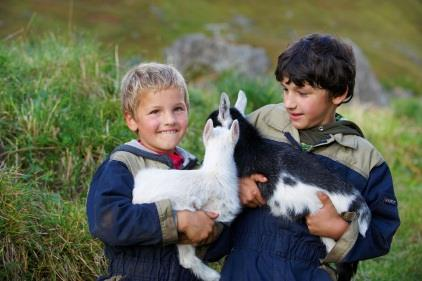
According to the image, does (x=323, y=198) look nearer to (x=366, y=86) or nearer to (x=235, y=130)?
(x=235, y=130)

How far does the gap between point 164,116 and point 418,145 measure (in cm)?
857

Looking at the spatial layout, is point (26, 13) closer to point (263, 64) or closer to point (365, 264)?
point (263, 64)

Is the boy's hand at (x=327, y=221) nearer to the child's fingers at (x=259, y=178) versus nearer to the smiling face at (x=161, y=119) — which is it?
the child's fingers at (x=259, y=178)

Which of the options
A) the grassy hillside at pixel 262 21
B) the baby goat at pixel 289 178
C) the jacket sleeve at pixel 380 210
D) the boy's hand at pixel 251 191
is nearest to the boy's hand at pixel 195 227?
the boy's hand at pixel 251 191

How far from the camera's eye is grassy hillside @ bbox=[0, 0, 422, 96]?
52.4 m

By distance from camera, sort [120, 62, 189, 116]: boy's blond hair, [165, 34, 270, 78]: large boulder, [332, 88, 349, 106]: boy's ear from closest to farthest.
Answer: [120, 62, 189, 116]: boy's blond hair
[332, 88, 349, 106]: boy's ear
[165, 34, 270, 78]: large boulder

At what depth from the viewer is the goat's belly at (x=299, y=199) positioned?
3.27 m

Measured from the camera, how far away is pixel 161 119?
11.1 ft

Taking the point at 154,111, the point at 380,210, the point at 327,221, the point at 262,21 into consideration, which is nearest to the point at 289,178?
the point at 327,221

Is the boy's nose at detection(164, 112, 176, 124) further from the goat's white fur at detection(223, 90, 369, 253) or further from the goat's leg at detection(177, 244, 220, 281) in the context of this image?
the goat's leg at detection(177, 244, 220, 281)

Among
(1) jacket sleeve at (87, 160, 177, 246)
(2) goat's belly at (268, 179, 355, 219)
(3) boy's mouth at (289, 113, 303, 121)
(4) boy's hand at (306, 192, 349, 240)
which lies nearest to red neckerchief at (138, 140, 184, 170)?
(1) jacket sleeve at (87, 160, 177, 246)

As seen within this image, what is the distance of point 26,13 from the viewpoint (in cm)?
5169

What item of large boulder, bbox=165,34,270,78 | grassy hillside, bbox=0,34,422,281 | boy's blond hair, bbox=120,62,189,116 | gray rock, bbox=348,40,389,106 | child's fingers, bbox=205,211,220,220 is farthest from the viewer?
large boulder, bbox=165,34,270,78

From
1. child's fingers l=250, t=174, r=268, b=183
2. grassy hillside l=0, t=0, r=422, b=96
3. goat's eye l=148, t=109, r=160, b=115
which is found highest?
goat's eye l=148, t=109, r=160, b=115
